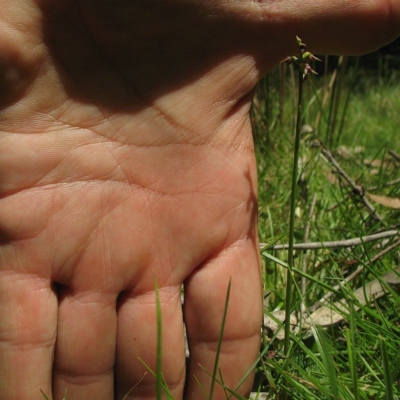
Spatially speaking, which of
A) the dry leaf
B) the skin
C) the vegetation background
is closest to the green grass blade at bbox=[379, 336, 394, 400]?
the vegetation background

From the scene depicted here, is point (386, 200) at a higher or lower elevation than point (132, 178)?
lower

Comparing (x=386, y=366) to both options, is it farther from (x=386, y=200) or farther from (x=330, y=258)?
(x=386, y=200)

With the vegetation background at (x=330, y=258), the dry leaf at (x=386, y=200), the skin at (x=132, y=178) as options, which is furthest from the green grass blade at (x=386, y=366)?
the dry leaf at (x=386, y=200)

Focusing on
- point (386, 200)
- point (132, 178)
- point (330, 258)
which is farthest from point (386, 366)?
point (386, 200)

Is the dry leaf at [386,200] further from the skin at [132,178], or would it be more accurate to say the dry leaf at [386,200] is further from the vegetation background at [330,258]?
the skin at [132,178]

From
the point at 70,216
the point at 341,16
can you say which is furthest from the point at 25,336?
the point at 341,16

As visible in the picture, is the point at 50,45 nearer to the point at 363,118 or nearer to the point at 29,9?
the point at 29,9
